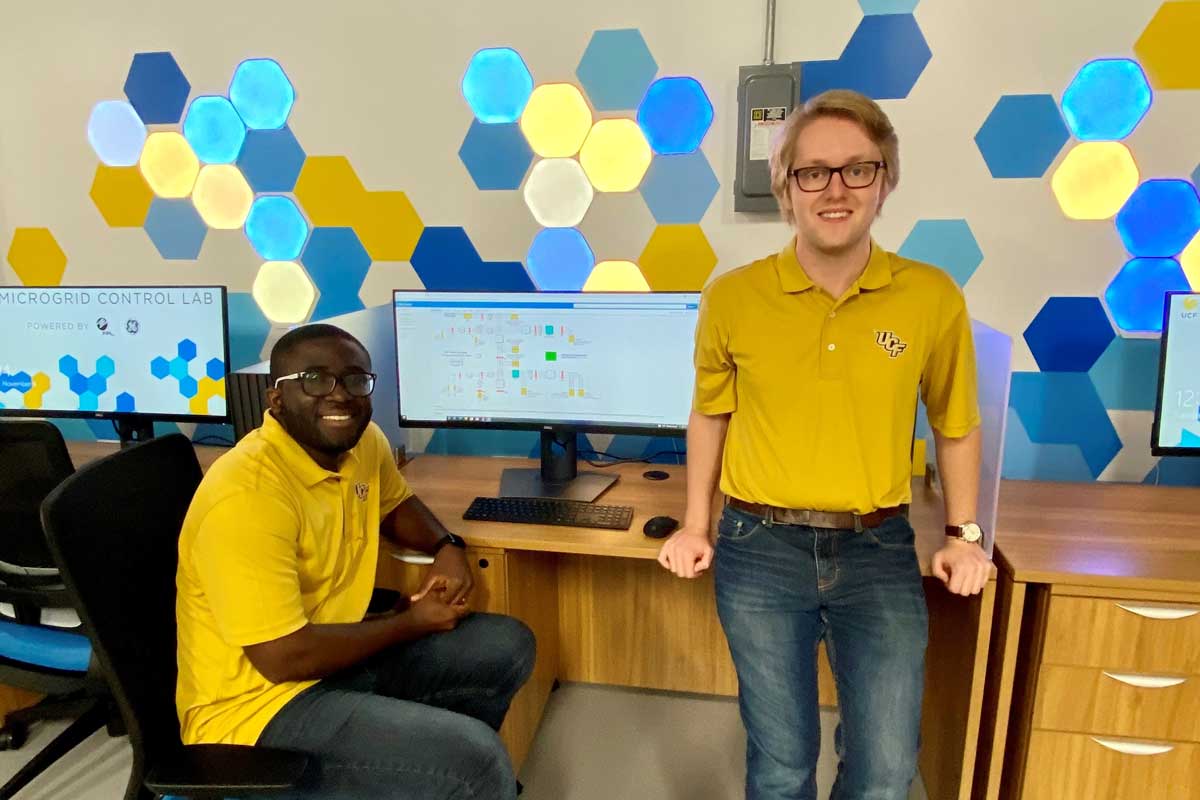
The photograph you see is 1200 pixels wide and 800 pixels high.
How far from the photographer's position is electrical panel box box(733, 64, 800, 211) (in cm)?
187

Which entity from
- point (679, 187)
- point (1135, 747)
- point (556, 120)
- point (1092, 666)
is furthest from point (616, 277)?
point (1135, 747)

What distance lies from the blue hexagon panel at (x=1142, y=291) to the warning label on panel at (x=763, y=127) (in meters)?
0.87

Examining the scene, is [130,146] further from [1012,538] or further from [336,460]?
[1012,538]

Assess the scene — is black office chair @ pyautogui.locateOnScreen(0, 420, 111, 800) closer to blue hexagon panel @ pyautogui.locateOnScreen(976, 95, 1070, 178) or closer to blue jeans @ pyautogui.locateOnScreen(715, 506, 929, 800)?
blue jeans @ pyautogui.locateOnScreen(715, 506, 929, 800)

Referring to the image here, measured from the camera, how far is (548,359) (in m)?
1.86

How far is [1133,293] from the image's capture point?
1.86 meters

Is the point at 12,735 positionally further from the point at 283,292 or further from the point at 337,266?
the point at 337,266

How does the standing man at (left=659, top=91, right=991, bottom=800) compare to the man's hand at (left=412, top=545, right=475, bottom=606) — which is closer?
the standing man at (left=659, top=91, right=991, bottom=800)

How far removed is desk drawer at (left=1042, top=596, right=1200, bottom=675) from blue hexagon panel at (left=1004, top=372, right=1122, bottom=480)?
70cm

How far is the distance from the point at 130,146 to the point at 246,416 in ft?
2.99

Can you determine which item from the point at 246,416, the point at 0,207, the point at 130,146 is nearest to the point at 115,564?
the point at 246,416

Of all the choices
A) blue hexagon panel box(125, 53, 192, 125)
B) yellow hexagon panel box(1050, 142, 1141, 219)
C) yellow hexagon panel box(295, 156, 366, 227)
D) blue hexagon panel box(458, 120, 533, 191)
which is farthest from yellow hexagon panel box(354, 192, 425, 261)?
yellow hexagon panel box(1050, 142, 1141, 219)

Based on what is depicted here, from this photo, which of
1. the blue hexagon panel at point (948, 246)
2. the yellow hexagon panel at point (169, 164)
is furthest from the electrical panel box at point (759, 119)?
the yellow hexagon panel at point (169, 164)

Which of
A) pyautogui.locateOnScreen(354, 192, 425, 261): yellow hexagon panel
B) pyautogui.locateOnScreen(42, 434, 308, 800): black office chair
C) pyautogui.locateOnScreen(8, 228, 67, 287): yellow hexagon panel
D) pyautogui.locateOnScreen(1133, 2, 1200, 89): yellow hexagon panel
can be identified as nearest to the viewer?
pyautogui.locateOnScreen(42, 434, 308, 800): black office chair
